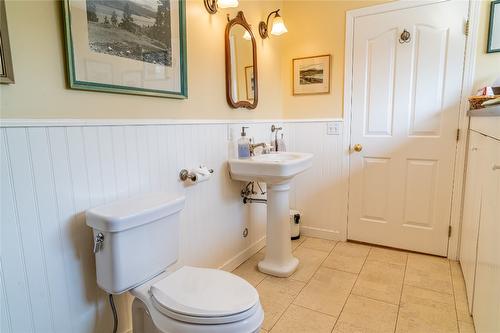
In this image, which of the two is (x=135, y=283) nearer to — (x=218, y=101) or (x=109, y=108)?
(x=109, y=108)

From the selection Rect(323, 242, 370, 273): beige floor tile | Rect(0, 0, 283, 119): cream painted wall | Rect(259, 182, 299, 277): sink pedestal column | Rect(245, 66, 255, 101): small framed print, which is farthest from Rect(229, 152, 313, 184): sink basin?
Rect(323, 242, 370, 273): beige floor tile

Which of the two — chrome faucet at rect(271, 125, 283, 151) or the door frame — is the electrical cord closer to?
chrome faucet at rect(271, 125, 283, 151)

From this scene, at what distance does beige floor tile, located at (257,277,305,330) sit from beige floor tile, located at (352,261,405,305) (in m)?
0.40

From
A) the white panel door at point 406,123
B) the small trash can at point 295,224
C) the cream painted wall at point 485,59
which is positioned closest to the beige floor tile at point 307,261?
the small trash can at point 295,224

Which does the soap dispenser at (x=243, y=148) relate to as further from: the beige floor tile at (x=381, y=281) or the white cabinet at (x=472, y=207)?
the white cabinet at (x=472, y=207)

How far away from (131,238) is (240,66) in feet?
4.85

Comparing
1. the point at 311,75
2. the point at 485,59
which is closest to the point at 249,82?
the point at 311,75

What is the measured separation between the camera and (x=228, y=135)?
205cm

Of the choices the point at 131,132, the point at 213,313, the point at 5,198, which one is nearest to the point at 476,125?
the point at 213,313

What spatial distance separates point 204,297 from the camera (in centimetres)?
111

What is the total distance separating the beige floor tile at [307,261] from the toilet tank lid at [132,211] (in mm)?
1174

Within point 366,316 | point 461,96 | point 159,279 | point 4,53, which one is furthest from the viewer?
point 461,96

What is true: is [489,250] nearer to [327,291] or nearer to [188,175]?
[327,291]

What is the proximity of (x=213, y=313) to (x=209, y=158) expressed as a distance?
1.05m
